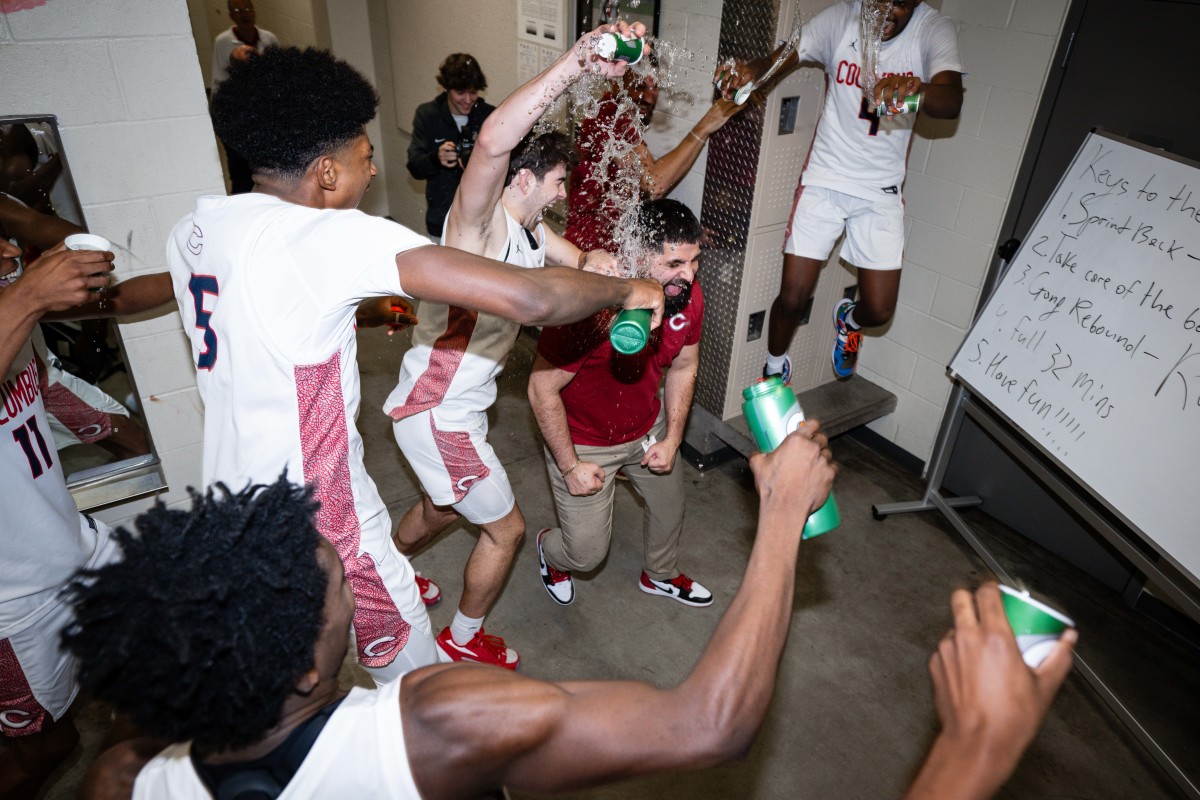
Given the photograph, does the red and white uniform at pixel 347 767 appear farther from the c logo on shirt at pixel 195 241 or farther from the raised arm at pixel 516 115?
the raised arm at pixel 516 115

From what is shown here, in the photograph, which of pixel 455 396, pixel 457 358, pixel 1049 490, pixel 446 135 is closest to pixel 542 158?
pixel 457 358

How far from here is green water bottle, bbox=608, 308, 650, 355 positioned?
205cm

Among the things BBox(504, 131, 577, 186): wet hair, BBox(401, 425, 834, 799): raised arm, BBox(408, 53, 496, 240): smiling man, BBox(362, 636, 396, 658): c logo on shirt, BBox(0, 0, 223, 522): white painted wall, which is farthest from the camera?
BBox(408, 53, 496, 240): smiling man

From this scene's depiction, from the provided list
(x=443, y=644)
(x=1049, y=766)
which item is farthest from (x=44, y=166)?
(x=1049, y=766)

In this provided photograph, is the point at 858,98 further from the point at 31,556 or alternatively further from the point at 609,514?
the point at 31,556

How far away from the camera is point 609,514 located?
3.10m

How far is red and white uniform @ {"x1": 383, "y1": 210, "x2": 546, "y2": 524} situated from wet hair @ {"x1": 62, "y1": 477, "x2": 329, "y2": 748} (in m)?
1.50

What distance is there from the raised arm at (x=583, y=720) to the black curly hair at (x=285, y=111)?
1.34 m

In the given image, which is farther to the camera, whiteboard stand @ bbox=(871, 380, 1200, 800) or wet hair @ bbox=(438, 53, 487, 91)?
wet hair @ bbox=(438, 53, 487, 91)

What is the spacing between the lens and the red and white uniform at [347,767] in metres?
1.17

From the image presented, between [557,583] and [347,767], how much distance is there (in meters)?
2.25

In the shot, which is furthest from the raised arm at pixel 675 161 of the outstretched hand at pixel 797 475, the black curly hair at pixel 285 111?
the outstretched hand at pixel 797 475

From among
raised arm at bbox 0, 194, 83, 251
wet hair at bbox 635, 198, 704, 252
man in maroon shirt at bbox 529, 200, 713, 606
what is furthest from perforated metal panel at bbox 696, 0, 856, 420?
raised arm at bbox 0, 194, 83, 251

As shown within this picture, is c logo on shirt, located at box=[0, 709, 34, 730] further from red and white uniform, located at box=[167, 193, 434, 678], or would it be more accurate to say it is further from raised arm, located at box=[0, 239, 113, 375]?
raised arm, located at box=[0, 239, 113, 375]
